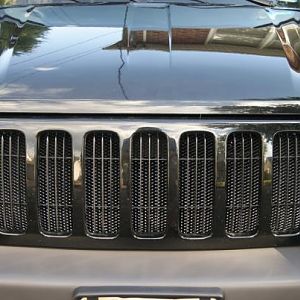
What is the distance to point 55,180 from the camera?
7.80 ft

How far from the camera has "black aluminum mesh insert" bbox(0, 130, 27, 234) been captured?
2.38 metres

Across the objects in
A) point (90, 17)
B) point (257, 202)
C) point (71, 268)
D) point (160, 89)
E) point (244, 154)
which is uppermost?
point (90, 17)

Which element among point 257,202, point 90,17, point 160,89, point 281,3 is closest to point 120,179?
point 160,89

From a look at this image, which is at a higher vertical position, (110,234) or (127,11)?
(127,11)

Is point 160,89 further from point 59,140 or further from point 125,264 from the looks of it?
point 125,264

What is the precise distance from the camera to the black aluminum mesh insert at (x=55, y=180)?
2.36 metres

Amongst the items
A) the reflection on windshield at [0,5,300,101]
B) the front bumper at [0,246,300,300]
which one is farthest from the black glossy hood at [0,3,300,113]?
the front bumper at [0,246,300,300]

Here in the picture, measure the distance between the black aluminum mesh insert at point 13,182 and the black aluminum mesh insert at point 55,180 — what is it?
0.07 m

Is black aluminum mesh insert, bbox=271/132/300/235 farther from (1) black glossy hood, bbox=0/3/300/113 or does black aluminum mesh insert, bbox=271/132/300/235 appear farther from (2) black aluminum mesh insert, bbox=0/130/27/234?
(2) black aluminum mesh insert, bbox=0/130/27/234

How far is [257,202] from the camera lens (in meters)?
2.40

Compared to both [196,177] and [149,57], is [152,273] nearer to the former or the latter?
[196,177]

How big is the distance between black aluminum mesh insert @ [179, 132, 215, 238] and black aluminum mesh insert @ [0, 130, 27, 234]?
60 cm

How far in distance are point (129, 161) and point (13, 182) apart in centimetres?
46

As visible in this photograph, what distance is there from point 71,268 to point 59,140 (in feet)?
1.56
